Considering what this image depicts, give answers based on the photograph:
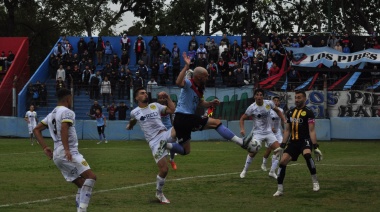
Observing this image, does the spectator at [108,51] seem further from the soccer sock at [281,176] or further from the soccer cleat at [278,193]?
the soccer cleat at [278,193]

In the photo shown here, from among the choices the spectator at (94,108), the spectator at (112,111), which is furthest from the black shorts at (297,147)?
the spectator at (112,111)

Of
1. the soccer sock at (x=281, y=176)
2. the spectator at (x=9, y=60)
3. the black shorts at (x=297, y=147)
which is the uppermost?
the spectator at (x=9, y=60)

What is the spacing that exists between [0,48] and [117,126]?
54.8 feet

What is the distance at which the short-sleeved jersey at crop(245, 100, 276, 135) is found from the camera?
20.6 m

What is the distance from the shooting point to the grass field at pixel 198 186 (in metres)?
14.6

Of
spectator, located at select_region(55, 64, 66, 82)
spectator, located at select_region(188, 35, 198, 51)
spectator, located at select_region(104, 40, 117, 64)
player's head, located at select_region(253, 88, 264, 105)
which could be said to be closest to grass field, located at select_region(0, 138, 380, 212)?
player's head, located at select_region(253, 88, 264, 105)

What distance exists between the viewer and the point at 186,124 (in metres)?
15.6

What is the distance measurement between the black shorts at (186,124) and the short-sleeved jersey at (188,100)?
0.10 meters

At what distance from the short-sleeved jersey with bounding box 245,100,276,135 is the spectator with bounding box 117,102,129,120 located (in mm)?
23875

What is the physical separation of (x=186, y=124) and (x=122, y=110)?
2901 cm

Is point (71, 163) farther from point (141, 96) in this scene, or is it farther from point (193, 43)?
point (193, 43)

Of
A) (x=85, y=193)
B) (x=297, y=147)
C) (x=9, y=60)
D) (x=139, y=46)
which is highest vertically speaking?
(x=139, y=46)

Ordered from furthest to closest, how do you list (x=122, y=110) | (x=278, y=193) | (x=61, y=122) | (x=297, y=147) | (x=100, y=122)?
(x=122, y=110) < (x=100, y=122) < (x=297, y=147) < (x=278, y=193) < (x=61, y=122)

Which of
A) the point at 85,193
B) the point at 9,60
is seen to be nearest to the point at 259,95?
the point at 85,193
